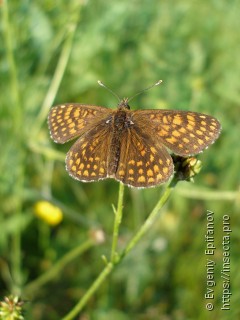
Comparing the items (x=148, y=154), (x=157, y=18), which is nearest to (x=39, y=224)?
(x=148, y=154)

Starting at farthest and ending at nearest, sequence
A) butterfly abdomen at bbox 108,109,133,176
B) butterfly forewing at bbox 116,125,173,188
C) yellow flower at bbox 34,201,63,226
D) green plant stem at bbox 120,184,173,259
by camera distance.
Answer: yellow flower at bbox 34,201,63,226
butterfly abdomen at bbox 108,109,133,176
butterfly forewing at bbox 116,125,173,188
green plant stem at bbox 120,184,173,259

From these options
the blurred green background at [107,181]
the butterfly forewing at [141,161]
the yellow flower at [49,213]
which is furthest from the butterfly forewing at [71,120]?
the yellow flower at [49,213]

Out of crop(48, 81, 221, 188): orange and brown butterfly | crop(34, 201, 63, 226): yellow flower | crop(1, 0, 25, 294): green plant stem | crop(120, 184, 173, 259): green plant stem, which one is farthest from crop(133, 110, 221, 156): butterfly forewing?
crop(34, 201, 63, 226): yellow flower

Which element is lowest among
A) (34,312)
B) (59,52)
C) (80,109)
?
(34,312)

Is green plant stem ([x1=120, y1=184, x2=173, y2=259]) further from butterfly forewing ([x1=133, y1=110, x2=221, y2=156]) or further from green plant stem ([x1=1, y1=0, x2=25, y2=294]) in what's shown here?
green plant stem ([x1=1, y1=0, x2=25, y2=294])

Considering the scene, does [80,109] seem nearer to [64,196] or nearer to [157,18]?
[64,196]

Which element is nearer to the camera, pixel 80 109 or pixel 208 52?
pixel 80 109
